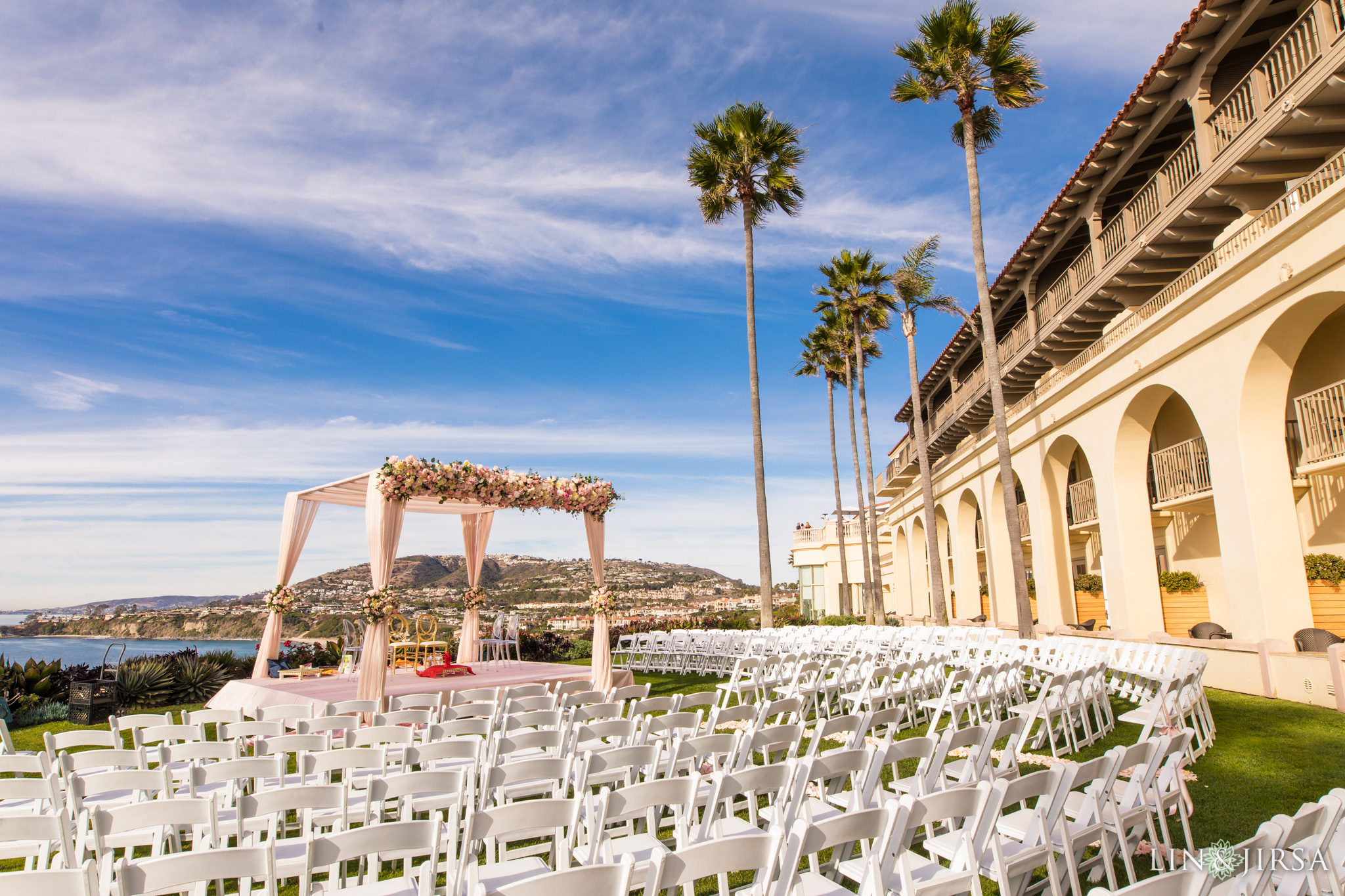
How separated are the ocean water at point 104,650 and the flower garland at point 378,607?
6.39m

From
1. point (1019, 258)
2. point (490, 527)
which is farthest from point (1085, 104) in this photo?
point (490, 527)

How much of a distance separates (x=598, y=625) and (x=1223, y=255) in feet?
36.5

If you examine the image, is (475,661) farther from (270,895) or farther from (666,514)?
(666,514)

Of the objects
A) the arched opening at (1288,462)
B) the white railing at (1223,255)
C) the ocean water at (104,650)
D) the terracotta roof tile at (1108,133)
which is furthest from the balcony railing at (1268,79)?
the ocean water at (104,650)

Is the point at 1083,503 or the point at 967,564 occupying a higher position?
the point at 1083,503

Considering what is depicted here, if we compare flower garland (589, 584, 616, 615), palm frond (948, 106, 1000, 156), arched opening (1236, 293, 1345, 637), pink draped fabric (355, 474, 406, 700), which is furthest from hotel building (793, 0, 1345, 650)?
pink draped fabric (355, 474, 406, 700)

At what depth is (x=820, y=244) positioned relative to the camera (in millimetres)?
28000

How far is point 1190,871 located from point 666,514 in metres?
30.6

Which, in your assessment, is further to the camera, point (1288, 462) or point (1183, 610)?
point (1183, 610)

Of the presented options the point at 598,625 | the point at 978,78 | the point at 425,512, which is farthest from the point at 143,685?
the point at 978,78

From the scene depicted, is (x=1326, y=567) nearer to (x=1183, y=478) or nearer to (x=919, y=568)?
(x=1183, y=478)

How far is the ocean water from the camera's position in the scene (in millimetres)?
13312

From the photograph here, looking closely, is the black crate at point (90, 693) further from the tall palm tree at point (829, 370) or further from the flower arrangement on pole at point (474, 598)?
the tall palm tree at point (829, 370)

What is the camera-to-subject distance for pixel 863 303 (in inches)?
1008
